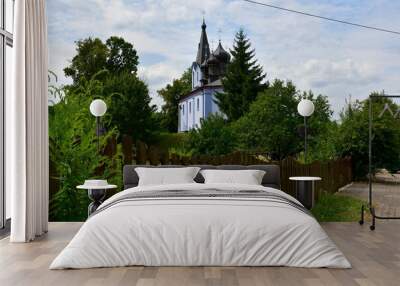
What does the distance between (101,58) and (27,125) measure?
14.3 metres

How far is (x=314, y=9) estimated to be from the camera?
12.7 meters

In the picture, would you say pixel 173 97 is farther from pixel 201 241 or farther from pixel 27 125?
pixel 201 241

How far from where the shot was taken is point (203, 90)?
20109 mm

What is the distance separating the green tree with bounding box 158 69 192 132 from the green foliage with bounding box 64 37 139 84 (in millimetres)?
1539

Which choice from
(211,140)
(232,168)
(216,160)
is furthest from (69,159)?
(211,140)

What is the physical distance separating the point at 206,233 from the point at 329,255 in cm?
97

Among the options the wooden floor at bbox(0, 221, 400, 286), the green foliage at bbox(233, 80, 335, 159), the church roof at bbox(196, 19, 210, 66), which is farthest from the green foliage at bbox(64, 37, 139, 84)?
the wooden floor at bbox(0, 221, 400, 286)

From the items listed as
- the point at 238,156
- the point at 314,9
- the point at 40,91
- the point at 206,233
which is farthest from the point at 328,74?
the point at 206,233

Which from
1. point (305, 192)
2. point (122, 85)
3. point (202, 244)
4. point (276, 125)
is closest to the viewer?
point (202, 244)

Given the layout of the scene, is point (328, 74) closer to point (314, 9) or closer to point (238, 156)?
point (314, 9)

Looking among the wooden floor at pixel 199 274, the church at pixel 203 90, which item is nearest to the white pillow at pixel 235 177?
the wooden floor at pixel 199 274

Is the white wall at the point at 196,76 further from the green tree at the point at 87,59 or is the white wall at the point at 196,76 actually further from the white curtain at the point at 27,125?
the white curtain at the point at 27,125

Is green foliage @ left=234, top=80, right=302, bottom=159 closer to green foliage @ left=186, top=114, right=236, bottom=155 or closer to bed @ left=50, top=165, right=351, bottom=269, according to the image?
green foliage @ left=186, top=114, right=236, bottom=155

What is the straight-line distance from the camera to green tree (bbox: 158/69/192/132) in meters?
18.6
